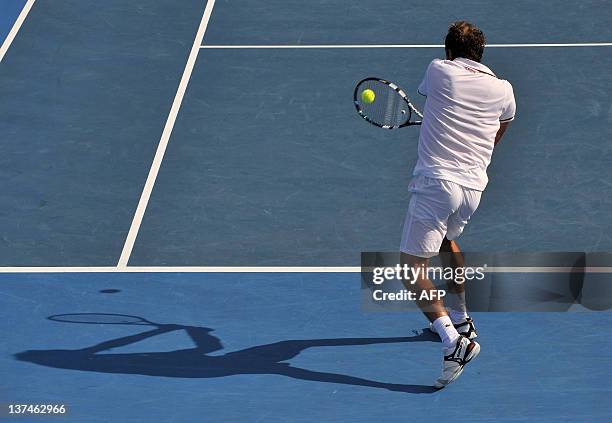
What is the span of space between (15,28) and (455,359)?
8.53 m

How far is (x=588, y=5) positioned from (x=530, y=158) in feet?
12.8

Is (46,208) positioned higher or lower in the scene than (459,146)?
lower

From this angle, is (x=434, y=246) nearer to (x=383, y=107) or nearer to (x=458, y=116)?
(x=458, y=116)

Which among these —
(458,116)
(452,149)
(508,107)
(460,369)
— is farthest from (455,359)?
(508,107)

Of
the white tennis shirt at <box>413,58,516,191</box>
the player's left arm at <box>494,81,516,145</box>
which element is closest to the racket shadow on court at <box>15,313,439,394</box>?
the white tennis shirt at <box>413,58,516,191</box>

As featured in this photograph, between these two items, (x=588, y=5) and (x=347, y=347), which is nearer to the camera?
(x=347, y=347)

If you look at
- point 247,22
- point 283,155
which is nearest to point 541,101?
point 283,155

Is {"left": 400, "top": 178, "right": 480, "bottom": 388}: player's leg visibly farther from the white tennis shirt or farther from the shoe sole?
the white tennis shirt

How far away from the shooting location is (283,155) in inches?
480

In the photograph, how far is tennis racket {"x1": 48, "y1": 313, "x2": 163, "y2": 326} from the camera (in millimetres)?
9508

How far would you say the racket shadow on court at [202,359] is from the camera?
344 inches

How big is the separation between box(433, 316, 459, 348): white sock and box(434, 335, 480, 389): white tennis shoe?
31 millimetres

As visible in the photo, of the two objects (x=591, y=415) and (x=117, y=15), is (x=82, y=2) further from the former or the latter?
(x=591, y=415)

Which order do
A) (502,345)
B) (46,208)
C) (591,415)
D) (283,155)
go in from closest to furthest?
(591,415), (502,345), (46,208), (283,155)
